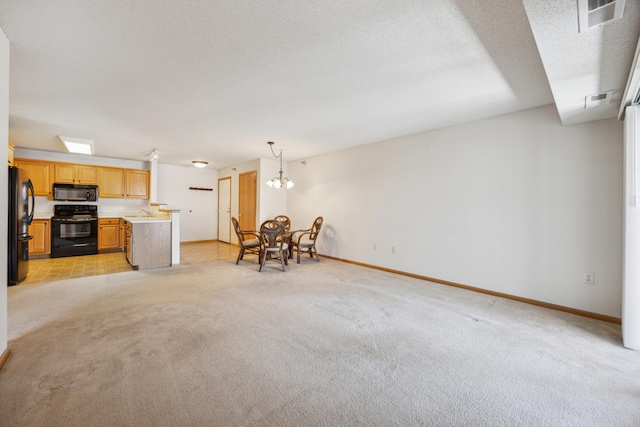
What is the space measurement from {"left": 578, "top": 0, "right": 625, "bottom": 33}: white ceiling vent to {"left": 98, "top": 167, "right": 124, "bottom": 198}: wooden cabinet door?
8364mm

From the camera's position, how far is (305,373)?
1951mm

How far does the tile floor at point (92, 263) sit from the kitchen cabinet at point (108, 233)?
23 centimetres

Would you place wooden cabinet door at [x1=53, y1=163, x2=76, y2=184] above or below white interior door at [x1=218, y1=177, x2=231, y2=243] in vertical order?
above

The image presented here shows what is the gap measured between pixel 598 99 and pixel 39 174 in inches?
363

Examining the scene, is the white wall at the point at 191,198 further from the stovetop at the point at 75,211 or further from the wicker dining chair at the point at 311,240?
the wicker dining chair at the point at 311,240

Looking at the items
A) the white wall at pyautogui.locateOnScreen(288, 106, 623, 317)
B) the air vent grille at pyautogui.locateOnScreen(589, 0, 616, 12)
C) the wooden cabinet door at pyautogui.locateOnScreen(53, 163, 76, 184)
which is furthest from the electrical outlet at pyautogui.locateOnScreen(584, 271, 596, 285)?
the wooden cabinet door at pyautogui.locateOnScreen(53, 163, 76, 184)

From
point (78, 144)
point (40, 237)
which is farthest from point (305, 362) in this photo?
point (40, 237)

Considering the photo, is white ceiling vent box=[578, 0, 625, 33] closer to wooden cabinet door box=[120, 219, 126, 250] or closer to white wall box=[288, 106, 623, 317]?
white wall box=[288, 106, 623, 317]

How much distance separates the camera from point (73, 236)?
19.3 ft

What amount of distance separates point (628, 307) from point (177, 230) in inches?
249

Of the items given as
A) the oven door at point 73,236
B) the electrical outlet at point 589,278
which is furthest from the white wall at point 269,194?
the electrical outlet at point 589,278

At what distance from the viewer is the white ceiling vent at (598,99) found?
237 centimetres

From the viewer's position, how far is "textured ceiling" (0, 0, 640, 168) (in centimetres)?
173

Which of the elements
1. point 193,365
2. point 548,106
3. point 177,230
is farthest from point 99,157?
point 548,106
